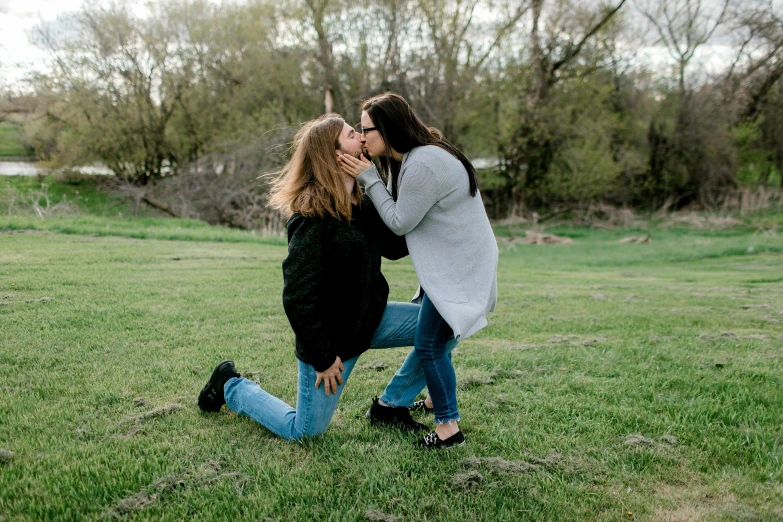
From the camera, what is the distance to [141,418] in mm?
3541

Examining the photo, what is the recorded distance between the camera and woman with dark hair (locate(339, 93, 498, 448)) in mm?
3039

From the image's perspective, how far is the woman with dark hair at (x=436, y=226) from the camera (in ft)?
9.97

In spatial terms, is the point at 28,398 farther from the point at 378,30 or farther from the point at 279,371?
the point at 378,30

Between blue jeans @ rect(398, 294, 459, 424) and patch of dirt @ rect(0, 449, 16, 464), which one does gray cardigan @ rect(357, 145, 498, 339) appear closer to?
blue jeans @ rect(398, 294, 459, 424)

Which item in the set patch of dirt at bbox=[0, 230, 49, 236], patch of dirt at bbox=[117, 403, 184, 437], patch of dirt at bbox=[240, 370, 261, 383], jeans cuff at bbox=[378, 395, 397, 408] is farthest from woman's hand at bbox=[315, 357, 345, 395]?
patch of dirt at bbox=[0, 230, 49, 236]

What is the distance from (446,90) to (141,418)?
852 inches

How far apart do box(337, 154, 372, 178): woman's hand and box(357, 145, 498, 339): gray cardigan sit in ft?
0.10

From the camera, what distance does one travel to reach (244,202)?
Answer: 18.8 meters

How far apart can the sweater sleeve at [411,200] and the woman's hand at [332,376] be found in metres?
→ 0.77

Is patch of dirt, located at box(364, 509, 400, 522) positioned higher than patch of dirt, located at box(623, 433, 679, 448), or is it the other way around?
patch of dirt, located at box(364, 509, 400, 522)

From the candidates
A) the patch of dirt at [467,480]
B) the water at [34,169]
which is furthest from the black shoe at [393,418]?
the water at [34,169]

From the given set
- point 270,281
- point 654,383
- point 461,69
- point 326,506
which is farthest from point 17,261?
point 461,69

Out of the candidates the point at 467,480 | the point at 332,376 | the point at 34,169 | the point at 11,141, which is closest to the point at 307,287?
the point at 332,376

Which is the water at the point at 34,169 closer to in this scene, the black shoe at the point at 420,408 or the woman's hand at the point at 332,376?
the black shoe at the point at 420,408
